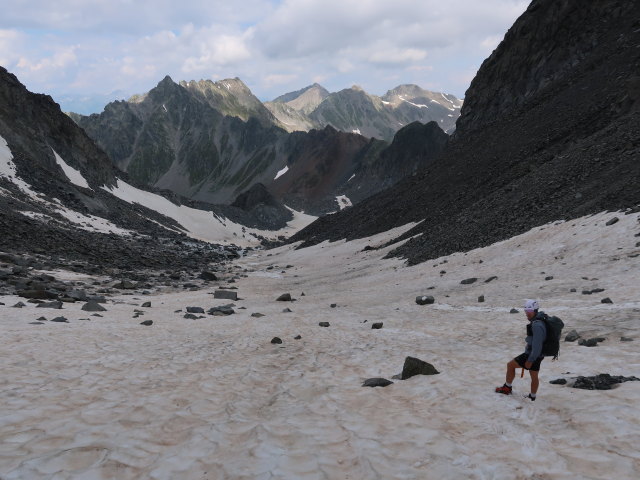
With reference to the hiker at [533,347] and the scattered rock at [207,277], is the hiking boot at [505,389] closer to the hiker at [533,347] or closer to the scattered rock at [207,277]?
the hiker at [533,347]

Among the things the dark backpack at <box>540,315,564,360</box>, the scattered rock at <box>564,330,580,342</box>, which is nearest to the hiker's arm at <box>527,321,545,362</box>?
the dark backpack at <box>540,315,564,360</box>

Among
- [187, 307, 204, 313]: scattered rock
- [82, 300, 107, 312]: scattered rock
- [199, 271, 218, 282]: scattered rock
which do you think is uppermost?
[199, 271, 218, 282]: scattered rock

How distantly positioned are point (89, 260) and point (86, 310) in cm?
1828

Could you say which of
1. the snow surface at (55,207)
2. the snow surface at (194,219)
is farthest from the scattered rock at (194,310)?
the snow surface at (194,219)

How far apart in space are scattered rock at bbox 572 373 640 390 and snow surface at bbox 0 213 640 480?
12.4 inches

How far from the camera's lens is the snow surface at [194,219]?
9388 cm

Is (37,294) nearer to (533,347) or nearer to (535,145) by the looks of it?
(533,347)

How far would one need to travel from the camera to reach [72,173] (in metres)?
82.2

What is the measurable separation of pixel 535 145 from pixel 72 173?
75520 mm

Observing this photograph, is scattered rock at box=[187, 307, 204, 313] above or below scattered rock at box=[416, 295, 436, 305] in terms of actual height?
above

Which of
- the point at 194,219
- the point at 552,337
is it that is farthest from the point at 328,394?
the point at 194,219

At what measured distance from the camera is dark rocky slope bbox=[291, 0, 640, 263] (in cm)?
3288

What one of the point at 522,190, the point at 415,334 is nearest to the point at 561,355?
the point at 415,334

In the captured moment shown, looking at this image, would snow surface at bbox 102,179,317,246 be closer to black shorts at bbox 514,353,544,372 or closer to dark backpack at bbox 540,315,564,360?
black shorts at bbox 514,353,544,372
